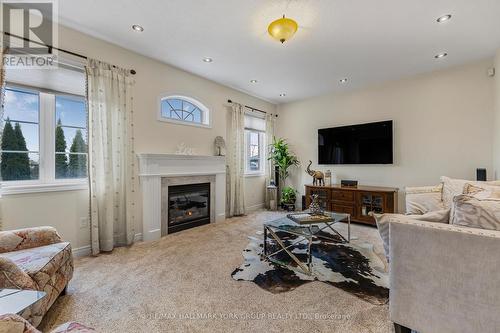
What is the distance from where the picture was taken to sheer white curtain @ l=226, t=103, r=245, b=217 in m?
4.55

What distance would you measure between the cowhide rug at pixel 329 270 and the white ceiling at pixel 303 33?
107 inches

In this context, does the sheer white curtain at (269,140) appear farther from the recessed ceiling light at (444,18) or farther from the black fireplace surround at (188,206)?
the recessed ceiling light at (444,18)

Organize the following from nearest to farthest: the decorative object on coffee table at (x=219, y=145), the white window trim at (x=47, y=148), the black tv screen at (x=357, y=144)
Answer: the white window trim at (x=47, y=148), the black tv screen at (x=357, y=144), the decorative object on coffee table at (x=219, y=145)

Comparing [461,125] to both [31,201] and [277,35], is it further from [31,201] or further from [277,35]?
[31,201]

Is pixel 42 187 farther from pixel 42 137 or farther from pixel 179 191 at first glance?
pixel 179 191

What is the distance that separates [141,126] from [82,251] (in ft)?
5.92

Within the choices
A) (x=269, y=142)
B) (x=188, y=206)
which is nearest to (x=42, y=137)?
(x=188, y=206)

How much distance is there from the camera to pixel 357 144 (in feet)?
14.7

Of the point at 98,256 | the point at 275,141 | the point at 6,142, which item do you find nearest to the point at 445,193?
the point at 275,141

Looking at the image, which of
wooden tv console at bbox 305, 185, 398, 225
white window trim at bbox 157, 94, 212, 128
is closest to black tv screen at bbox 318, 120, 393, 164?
wooden tv console at bbox 305, 185, 398, 225

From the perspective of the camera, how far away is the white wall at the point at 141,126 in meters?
2.41

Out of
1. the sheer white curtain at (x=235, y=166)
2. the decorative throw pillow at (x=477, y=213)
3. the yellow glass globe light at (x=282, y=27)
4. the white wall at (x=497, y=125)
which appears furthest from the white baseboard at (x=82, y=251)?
the white wall at (x=497, y=125)

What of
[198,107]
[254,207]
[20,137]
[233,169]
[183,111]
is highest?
[198,107]

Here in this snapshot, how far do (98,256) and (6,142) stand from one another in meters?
1.59
